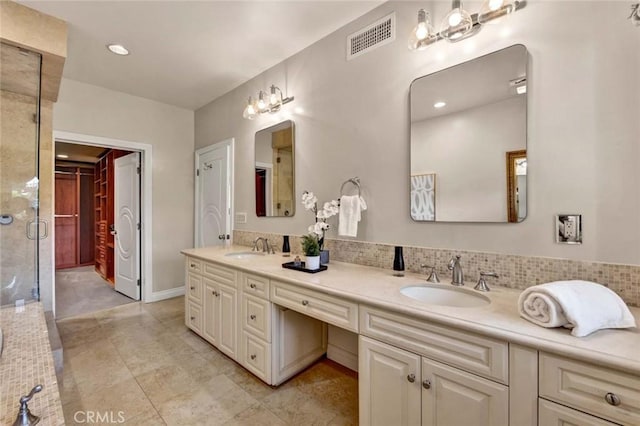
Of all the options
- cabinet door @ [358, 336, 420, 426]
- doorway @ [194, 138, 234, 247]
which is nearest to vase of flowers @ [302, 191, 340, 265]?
cabinet door @ [358, 336, 420, 426]

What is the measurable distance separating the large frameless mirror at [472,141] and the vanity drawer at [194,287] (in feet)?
6.55

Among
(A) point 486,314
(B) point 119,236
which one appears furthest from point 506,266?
(B) point 119,236

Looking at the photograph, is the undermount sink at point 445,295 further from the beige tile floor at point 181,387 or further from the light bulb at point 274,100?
the light bulb at point 274,100

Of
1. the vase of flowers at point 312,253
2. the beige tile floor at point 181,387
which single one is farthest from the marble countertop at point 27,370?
the vase of flowers at point 312,253

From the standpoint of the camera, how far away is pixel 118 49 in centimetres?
251

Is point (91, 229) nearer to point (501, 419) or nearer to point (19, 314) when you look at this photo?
point (19, 314)

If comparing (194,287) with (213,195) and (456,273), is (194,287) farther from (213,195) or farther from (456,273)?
(456,273)

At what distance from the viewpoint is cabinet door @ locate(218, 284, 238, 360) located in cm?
217

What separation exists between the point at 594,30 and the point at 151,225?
14.3ft

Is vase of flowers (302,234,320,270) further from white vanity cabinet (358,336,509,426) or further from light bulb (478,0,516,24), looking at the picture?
light bulb (478,0,516,24)

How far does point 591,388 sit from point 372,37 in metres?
2.19

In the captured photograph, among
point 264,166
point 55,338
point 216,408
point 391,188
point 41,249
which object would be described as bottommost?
point 216,408

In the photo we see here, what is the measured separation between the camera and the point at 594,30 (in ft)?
4.12

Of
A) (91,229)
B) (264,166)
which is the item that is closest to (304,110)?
(264,166)
